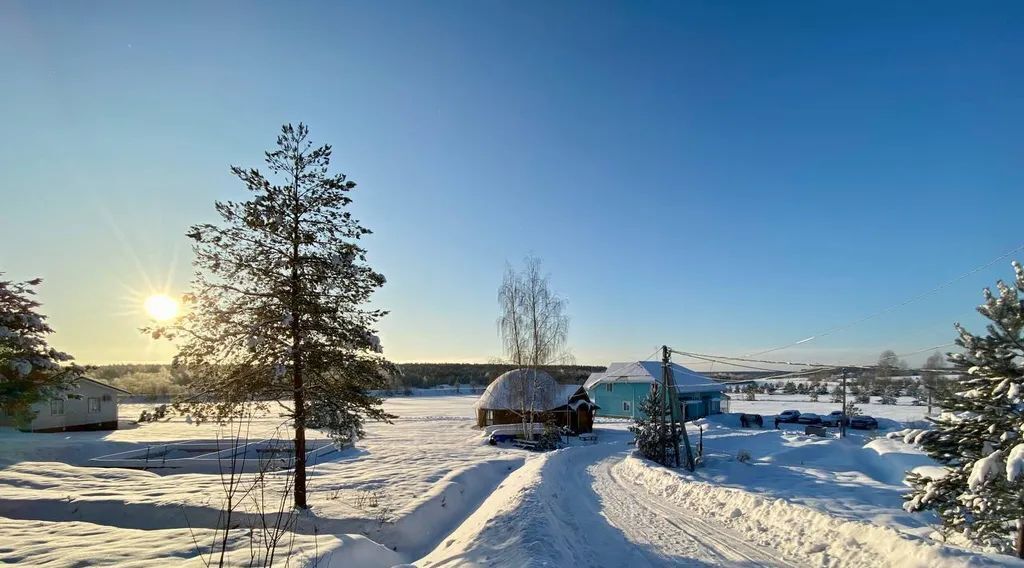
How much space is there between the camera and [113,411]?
3747cm

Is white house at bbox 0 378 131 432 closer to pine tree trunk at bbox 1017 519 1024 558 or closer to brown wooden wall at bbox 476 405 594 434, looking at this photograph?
brown wooden wall at bbox 476 405 594 434

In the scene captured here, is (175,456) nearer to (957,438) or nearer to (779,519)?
(779,519)

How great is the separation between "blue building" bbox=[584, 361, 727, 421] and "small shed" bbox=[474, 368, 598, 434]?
33.6ft

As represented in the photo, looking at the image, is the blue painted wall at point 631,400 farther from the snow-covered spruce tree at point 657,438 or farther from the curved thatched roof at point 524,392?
the snow-covered spruce tree at point 657,438

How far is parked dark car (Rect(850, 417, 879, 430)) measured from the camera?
4075 cm

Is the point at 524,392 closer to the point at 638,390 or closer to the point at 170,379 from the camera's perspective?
the point at 638,390

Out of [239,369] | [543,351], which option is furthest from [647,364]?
[239,369]

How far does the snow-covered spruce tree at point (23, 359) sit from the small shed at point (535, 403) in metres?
24.6

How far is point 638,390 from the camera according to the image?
4922 cm

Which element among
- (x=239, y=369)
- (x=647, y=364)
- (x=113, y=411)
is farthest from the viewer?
(x=647, y=364)

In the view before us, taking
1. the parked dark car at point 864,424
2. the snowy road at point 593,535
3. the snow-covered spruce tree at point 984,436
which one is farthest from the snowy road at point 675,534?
the parked dark car at point 864,424

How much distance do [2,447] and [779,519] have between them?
1319 inches

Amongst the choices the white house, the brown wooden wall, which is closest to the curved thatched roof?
the brown wooden wall

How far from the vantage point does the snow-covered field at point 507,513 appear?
347 inches
